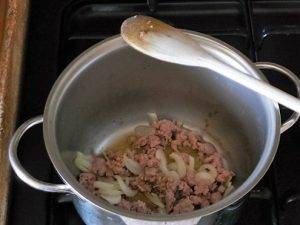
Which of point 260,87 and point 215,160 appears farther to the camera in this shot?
point 215,160

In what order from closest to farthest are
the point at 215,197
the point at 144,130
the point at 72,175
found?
the point at 72,175 → the point at 215,197 → the point at 144,130

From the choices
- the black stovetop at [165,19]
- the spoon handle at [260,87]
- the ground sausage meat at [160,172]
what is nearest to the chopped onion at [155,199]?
the ground sausage meat at [160,172]

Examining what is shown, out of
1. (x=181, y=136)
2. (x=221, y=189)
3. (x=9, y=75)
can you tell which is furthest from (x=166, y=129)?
(x=9, y=75)

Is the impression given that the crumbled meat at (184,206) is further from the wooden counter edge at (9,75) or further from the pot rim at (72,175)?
the wooden counter edge at (9,75)

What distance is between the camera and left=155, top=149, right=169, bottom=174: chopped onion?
32.4 inches

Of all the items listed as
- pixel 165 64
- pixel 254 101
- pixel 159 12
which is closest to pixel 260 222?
pixel 254 101

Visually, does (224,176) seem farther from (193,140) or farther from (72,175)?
(72,175)

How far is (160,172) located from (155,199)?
46mm

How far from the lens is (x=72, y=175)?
68cm

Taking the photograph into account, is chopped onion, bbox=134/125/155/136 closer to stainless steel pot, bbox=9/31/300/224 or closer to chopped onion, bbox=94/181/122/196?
stainless steel pot, bbox=9/31/300/224

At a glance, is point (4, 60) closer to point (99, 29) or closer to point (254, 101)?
point (99, 29)

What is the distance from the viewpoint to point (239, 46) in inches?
35.1

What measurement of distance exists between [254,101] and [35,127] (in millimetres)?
307

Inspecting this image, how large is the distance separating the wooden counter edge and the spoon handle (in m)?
0.27
